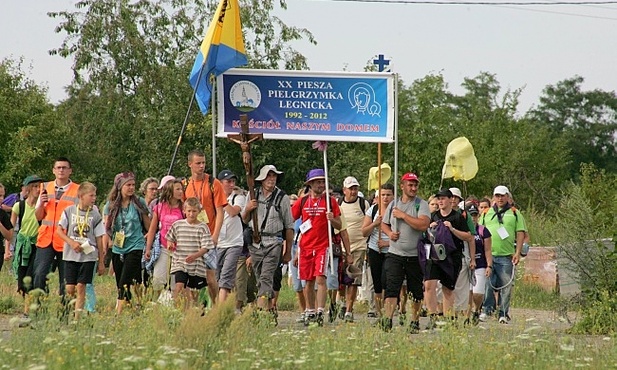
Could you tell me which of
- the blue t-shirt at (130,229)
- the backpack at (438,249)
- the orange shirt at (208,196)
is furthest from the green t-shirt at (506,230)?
the blue t-shirt at (130,229)

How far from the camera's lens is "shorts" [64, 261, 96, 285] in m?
14.0

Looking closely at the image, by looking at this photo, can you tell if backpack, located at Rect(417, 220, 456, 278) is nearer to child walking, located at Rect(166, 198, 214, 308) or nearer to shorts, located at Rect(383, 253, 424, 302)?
shorts, located at Rect(383, 253, 424, 302)

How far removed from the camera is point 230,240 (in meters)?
15.0

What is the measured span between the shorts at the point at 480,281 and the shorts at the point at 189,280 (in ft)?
14.1

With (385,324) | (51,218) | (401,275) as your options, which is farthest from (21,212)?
(385,324)

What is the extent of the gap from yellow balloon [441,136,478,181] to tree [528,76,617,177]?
232 ft

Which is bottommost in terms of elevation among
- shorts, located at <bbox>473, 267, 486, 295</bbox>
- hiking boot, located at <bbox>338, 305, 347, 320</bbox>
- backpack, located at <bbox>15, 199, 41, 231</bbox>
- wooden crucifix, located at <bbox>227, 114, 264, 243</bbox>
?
hiking boot, located at <bbox>338, 305, 347, 320</bbox>

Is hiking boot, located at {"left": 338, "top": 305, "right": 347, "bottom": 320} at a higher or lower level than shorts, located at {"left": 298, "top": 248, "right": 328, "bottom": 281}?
lower

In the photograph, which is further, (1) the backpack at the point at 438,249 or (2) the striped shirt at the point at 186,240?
(1) the backpack at the point at 438,249

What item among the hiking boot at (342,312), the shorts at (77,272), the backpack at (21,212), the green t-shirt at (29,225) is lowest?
the hiking boot at (342,312)

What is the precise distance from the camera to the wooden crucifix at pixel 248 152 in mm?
14898

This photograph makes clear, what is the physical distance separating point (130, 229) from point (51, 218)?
864mm

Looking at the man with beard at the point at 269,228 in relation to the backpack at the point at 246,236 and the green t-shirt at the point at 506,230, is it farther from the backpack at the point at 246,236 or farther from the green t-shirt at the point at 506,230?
the green t-shirt at the point at 506,230

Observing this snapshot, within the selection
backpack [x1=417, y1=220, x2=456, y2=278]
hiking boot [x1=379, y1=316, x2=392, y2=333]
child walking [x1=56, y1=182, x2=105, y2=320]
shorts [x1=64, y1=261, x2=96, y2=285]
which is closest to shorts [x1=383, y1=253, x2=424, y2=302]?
backpack [x1=417, y1=220, x2=456, y2=278]
